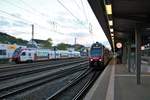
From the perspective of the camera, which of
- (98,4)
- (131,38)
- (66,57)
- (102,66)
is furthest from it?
(66,57)

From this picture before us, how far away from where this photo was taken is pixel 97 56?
36562mm

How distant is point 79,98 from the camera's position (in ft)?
45.0

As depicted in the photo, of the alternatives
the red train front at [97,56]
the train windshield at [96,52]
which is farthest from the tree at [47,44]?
the red train front at [97,56]

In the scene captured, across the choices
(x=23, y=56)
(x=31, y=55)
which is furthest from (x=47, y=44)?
(x=23, y=56)

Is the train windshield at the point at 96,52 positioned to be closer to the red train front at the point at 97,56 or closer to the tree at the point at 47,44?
the red train front at the point at 97,56

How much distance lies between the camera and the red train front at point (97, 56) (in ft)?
117

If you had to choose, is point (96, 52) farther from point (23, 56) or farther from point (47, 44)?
point (47, 44)

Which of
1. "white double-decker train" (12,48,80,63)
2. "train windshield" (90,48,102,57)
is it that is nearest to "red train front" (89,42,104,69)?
"train windshield" (90,48,102,57)

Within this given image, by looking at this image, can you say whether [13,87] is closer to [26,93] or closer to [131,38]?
[26,93]

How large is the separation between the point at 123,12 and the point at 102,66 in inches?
801

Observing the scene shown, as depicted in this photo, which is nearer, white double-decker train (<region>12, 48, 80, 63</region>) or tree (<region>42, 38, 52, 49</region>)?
white double-decker train (<region>12, 48, 80, 63</region>)

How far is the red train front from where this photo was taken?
3581cm

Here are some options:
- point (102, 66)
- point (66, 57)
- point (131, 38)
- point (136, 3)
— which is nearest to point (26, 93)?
point (136, 3)

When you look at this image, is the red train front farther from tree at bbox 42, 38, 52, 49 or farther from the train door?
tree at bbox 42, 38, 52, 49
